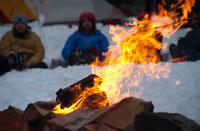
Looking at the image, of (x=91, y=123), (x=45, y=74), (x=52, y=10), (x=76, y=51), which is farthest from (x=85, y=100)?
(x=52, y=10)

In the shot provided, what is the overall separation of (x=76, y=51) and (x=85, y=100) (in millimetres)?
2246

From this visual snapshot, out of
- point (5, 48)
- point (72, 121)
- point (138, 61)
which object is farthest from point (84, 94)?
point (5, 48)

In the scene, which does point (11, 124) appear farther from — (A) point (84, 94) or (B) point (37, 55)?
(B) point (37, 55)

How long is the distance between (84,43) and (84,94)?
8.49 ft

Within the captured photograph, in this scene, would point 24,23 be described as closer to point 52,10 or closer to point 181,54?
point 181,54

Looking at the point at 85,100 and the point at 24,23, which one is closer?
the point at 85,100

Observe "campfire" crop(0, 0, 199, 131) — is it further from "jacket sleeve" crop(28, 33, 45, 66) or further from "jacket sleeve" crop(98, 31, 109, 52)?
"jacket sleeve" crop(28, 33, 45, 66)

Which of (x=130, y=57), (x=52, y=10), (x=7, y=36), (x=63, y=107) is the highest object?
(x=52, y=10)

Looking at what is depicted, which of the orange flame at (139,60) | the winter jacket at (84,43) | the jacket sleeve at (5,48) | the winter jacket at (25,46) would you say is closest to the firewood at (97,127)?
the orange flame at (139,60)

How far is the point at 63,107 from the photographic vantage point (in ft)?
7.77

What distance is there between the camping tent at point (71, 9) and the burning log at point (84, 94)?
7863 millimetres

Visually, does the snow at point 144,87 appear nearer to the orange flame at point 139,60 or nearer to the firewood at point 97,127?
the orange flame at point 139,60

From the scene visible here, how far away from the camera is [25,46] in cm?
477

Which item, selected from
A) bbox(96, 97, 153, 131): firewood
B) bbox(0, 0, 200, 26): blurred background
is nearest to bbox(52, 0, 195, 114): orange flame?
bbox(96, 97, 153, 131): firewood
